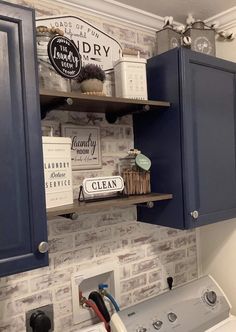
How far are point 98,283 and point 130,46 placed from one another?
120 centimetres

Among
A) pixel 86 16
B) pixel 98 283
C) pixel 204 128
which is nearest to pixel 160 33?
pixel 86 16

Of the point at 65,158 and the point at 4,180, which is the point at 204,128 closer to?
the point at 65,158

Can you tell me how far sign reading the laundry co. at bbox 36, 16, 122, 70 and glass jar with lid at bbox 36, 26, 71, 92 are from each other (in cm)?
20

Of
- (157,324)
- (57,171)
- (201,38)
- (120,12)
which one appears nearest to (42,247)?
(57,171)

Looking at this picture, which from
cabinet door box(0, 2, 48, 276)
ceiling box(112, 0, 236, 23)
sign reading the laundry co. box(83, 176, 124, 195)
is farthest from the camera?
ceiling box(112, 0, 236, 23)

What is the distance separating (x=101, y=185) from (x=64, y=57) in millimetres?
502

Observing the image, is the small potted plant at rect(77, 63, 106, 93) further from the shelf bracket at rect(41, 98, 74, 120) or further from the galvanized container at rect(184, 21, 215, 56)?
the galvanized container at rect(184, 21, 215, 56)

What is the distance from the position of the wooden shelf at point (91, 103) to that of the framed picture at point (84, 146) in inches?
3.5

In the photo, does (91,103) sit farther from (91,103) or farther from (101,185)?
(101,185)

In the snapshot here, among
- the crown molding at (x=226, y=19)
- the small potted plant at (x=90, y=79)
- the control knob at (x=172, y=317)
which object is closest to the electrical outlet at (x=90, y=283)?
the control knob at (x=172, y=317)

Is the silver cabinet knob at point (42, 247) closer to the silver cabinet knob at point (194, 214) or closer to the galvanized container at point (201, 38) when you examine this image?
the silver cabinet knob at point (194, 214)

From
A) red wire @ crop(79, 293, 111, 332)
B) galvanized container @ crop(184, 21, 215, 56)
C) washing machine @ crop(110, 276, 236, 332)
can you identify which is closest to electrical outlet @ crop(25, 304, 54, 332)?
red wire @ crop(79, 293, 111, 332)

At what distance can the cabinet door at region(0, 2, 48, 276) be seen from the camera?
924mm

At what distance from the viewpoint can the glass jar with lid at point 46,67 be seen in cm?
113
